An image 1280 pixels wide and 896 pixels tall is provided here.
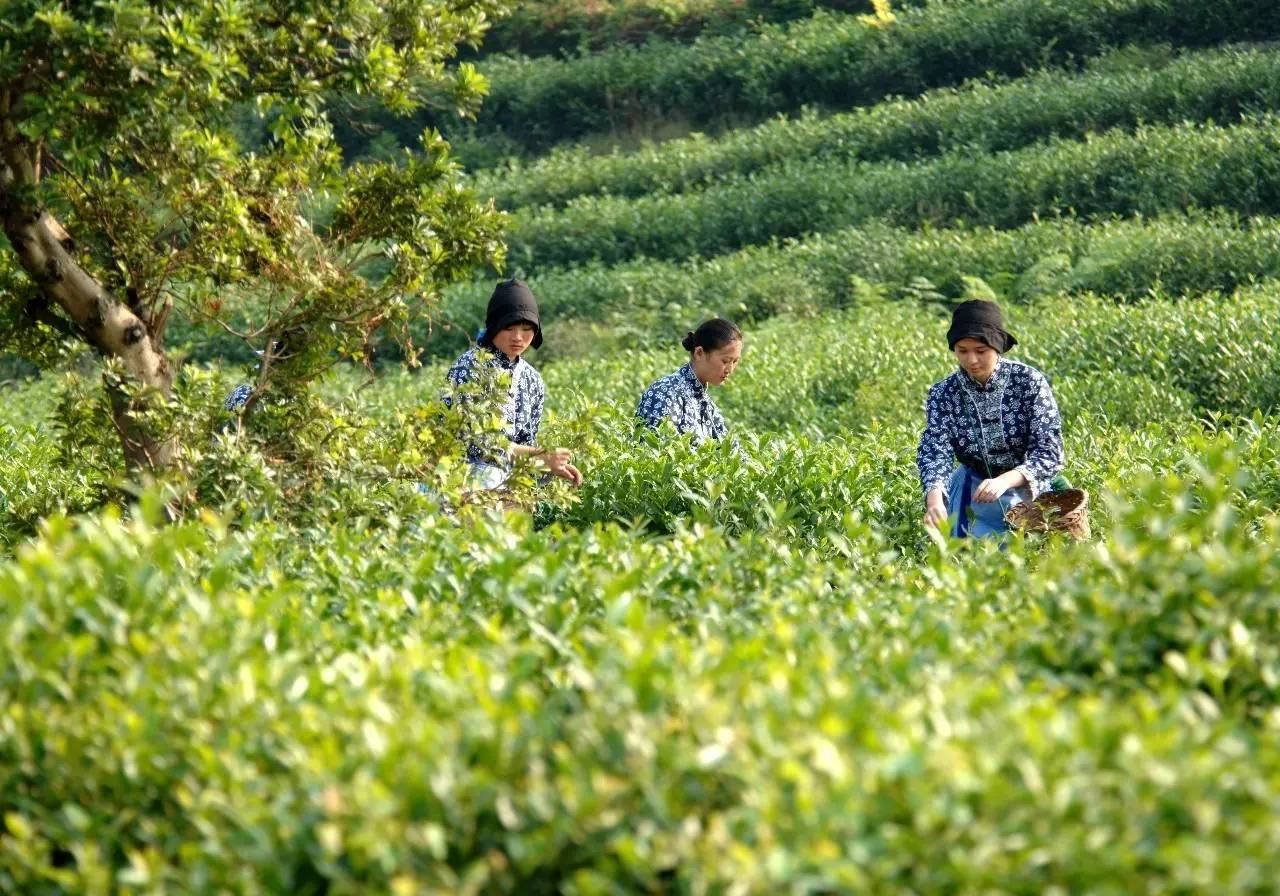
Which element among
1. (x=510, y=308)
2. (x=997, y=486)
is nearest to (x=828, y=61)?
(x=510, y=308)

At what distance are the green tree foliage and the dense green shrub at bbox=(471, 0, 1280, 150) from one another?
22.2 m

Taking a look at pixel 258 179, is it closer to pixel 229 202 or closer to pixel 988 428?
pixel 229 202

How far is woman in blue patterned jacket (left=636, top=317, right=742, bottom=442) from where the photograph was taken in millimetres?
8531

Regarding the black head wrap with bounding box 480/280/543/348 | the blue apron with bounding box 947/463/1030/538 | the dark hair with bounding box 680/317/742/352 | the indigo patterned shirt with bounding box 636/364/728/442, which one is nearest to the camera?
the blue apron with bounding box 947/463/1030/538

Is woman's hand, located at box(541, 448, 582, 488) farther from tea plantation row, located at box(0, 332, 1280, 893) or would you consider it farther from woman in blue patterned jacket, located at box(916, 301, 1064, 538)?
tea plantation row, located at box(0, 332, 1280, 893)

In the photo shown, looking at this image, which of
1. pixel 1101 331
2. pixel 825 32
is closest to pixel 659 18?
pixel 825 32

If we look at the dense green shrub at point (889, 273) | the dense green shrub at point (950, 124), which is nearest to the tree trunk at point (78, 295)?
the dense green shrub at point (889, 273)

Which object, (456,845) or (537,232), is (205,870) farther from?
(537,232)

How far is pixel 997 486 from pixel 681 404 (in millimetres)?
2113

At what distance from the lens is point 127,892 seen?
140 inches

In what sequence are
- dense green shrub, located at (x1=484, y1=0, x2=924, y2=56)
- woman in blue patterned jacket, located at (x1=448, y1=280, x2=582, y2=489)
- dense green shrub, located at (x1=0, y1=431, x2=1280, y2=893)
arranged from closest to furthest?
dense green shrub, located at (x1=0, y1=431, x2=1280, y2=893) < woman in blue patterned jacket, located at (x1=448, y1=280, x2=582, y2=489) < dense green shrub, located at (x1=484, y1=0, x2=924, y2=56)

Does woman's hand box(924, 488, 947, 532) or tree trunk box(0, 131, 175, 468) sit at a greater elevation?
tree trunk box(0, 131, 175, 468)

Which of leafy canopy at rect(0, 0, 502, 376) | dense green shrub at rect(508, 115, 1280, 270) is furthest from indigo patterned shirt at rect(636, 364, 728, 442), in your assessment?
dense green shrub at rect(508, 115, 1280, 270)

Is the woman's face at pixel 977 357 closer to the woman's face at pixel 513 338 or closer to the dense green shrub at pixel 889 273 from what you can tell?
the woman's face at pixel 513 338
